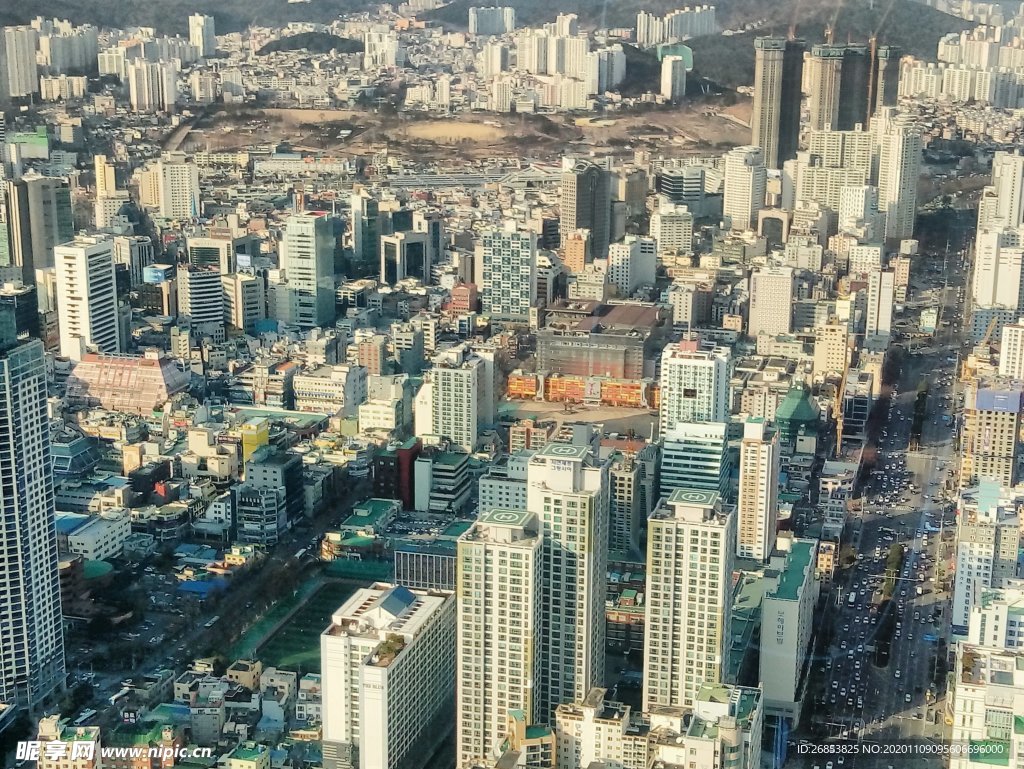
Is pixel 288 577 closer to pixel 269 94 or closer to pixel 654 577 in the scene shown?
pixel 654 577

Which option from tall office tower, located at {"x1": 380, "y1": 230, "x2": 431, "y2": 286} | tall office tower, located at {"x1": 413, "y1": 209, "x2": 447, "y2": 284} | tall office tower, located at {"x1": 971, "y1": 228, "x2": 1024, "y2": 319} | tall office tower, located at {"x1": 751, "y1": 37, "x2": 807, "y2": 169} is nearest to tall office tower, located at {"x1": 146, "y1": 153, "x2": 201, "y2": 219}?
tall office tower, located at {"x1": 413, "y1": 209, "x2": 447, "y2": 284}

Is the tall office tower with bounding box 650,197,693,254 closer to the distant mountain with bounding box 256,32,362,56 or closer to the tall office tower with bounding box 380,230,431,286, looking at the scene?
the tall office tower with bounding box 380,230,431,286

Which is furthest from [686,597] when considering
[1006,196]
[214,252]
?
[1006,196]

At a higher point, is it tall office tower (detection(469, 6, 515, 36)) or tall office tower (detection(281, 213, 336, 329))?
Answer: tall office tower (detection(469, 6, 515, 36))

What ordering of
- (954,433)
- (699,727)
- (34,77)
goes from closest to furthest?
(699,727) → (954,433) → (34,77)

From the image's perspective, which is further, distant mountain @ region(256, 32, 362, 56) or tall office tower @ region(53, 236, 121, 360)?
distant mountain @ region(256, 32, 362, 56)

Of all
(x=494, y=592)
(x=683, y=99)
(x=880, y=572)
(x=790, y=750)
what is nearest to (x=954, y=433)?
(x=880, y=572)
